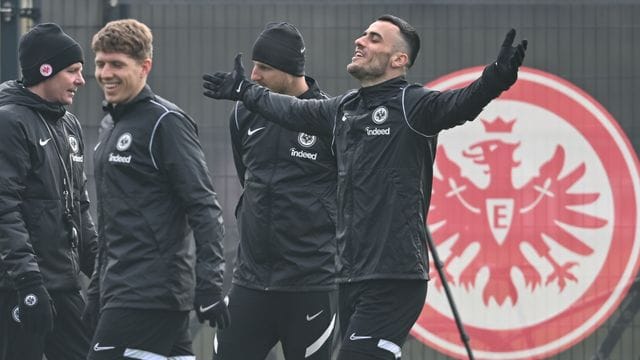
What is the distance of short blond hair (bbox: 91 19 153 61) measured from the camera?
606cm

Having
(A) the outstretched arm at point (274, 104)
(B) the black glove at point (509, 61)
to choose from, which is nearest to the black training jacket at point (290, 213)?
(A) the outstretched arm at point (274, 104)

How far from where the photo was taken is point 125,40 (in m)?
6.07

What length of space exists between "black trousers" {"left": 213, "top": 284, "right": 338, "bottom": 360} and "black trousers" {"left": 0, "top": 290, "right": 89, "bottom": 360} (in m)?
0.73

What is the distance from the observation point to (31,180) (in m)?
6.70

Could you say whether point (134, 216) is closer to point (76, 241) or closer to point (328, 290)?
point (76, 241)

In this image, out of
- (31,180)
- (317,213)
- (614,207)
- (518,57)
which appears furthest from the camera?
(614,207)

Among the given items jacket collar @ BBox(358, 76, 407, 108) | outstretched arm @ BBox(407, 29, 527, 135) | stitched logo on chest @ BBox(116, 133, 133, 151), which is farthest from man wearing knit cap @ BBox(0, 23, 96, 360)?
outstretched arm @ BBox(407, 29, 527, 135)

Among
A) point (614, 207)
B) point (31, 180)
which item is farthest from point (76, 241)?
point (614, 207)

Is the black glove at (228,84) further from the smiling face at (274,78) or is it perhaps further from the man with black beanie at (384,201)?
the smiling face at (274,78)

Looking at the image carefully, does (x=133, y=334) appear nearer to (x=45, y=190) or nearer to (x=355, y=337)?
(x=355, y=337)

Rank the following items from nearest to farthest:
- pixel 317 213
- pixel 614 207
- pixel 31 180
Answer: pixel 31 180 → pixel 317 213 → pixel 614 207

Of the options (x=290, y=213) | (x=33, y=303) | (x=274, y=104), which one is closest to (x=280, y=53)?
(x=290, y=213)

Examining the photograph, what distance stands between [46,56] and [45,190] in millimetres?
604

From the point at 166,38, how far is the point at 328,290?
2.91m
